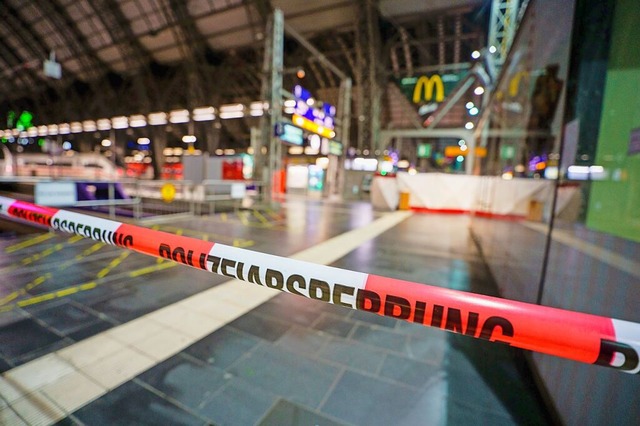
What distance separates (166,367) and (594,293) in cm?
266

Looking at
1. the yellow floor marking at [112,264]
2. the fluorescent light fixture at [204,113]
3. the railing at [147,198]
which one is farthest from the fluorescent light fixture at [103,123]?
the yellow floor marking at [112,264]

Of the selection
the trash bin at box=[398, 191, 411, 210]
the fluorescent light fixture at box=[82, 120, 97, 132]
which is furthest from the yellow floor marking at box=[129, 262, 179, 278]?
the fluorescent light fixture at box=[82, 120, 97, 132]

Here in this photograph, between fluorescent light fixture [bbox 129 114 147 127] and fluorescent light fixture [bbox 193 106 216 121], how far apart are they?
5.81 metres

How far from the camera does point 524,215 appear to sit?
3066mm

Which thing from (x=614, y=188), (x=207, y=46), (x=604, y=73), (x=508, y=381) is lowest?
(x=508, y=381)

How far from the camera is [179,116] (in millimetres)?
24734

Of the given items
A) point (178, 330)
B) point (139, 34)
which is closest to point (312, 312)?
point (178, 330)

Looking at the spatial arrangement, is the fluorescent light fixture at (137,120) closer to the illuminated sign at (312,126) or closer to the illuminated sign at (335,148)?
the illuminated sign at (335,148)

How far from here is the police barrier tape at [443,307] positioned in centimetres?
82

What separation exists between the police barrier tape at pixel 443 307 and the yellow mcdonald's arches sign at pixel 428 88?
21786 mm

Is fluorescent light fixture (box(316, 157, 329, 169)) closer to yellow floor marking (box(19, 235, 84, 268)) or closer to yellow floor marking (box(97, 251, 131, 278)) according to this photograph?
yellow floor marking (box(19, 235, 84, 268))

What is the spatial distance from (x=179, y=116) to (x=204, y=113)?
2.78m

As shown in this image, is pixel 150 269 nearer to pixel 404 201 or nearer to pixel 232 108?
pixel 404 201

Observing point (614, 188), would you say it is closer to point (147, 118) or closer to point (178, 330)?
point (178, 330)
